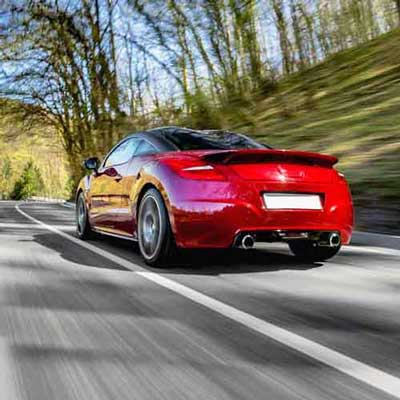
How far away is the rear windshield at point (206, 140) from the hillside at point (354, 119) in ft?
9.41

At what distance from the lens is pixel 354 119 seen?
1623 cm

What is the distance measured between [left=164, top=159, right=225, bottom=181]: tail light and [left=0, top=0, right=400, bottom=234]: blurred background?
3.72 metres

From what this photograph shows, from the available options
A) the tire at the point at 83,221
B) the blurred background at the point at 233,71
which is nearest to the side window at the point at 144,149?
the tire at the point at 83,221

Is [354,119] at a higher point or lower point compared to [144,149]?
higher

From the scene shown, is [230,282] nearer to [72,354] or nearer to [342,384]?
[72,354]

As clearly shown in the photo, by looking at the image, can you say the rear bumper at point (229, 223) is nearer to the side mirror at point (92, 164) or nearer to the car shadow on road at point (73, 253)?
the car shadow on road at point (73, 253)

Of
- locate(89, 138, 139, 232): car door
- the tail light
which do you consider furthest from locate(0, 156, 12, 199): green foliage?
the tail light

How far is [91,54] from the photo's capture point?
81.5ft

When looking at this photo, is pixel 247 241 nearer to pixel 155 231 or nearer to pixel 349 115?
pixel 155 231

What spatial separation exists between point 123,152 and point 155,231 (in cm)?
165

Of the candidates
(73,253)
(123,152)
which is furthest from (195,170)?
(73,253)

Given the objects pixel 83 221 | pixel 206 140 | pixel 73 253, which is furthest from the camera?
pixel 83 221

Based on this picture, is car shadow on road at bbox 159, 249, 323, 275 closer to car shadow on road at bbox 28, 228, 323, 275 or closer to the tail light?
car shadow on road at bbox 28, 228, 323, 275

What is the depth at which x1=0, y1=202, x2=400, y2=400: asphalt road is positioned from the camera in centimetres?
206
